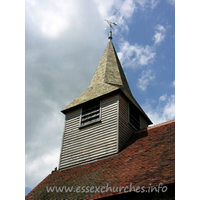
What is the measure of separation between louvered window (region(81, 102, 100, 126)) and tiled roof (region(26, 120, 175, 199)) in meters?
2.33

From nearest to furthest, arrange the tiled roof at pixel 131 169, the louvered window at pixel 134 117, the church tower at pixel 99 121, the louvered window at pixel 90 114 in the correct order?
1. the tiled roof at pixel 131 169
2. the church tower at pixel 99 121
3. the louvered window at pixel 90 114
4. the louvered window at pixel 134 117

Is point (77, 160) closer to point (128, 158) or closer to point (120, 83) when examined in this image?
point (128, 158)

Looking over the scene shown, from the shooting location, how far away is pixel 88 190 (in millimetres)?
8922

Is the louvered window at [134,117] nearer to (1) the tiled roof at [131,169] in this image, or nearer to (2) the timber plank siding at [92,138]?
(1) the tiled roof at [131,169]

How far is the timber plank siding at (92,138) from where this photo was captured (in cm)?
1210

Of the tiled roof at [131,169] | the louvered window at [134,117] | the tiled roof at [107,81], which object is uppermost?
the tiled roof at [107,81]

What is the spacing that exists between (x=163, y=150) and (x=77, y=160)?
5057mm

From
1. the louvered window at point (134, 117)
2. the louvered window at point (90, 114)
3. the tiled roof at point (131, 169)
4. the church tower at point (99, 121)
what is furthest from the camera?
the louvered window at point (134, 117)

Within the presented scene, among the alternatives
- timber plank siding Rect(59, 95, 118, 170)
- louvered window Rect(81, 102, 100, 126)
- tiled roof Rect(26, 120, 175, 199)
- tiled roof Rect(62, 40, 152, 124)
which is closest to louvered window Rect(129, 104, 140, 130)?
tiled roof Rect(62, 40, 152, 124)

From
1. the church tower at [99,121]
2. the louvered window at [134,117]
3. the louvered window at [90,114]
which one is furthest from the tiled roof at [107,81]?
the louvered window at [90,114]

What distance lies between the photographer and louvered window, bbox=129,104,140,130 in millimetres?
13977

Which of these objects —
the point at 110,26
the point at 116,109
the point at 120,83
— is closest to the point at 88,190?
the point at 116,109

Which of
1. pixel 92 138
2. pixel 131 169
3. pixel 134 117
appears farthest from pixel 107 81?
pixel 131 169

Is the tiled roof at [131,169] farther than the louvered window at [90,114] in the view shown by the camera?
No
